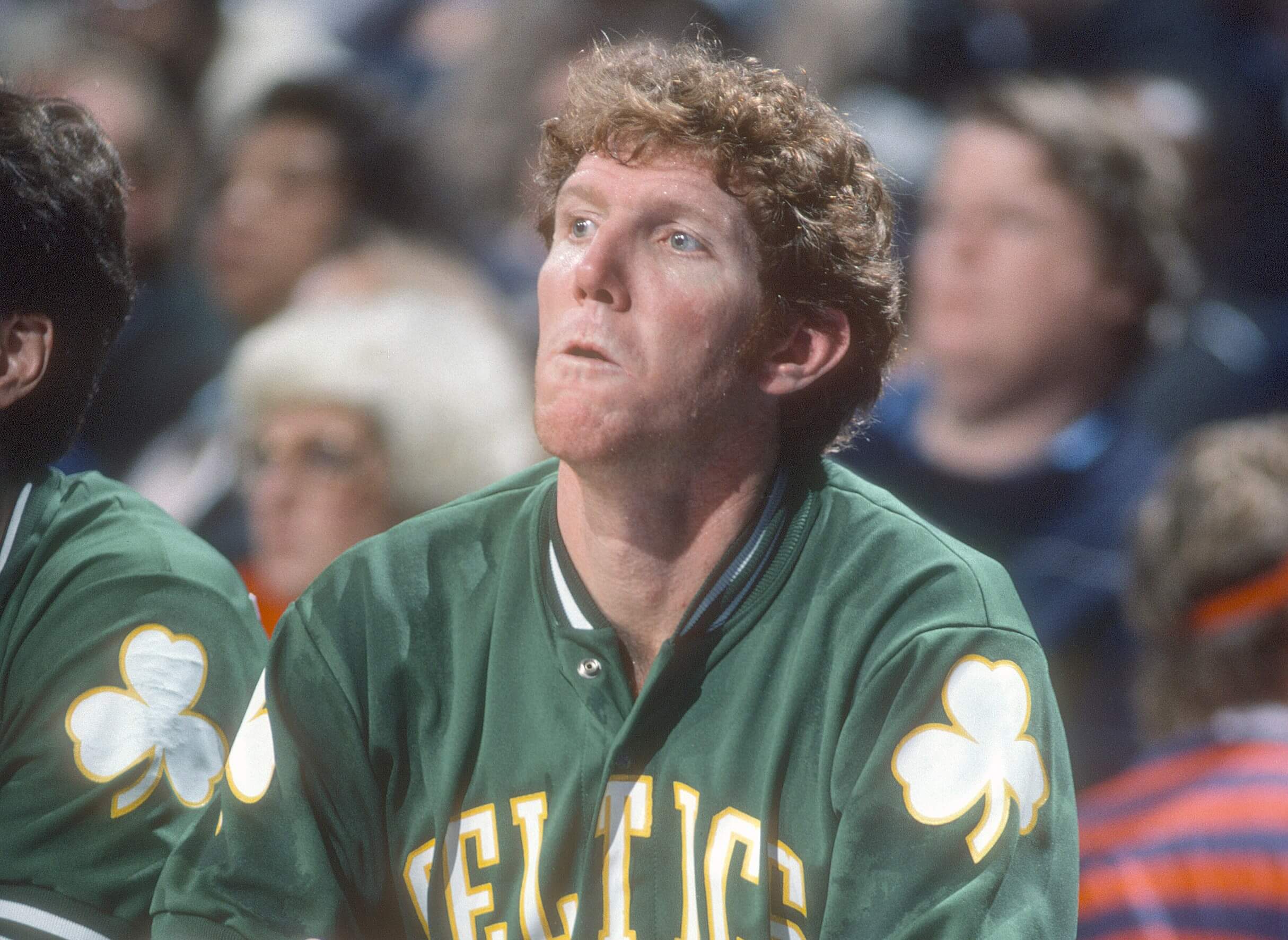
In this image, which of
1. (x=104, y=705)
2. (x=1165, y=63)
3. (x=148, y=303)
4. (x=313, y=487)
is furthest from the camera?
(x=148, y=303)

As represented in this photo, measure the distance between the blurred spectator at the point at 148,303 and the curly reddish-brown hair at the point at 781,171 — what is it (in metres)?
2.36

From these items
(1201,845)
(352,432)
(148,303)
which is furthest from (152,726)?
(148,303)

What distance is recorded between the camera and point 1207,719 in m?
2.62

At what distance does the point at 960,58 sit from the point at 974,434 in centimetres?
98

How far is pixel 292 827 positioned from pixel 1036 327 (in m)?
2.33

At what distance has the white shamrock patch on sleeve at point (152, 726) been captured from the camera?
63.1 inches

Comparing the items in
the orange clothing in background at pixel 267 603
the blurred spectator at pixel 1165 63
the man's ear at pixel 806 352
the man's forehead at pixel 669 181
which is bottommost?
the orange clothing in background at pixel 267 603

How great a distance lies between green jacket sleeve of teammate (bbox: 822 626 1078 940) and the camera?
137 centimetres

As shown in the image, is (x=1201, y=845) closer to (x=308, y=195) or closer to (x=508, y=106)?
(x=508, y=106)

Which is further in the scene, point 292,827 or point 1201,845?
point 1201,845

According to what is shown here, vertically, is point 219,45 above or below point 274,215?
above

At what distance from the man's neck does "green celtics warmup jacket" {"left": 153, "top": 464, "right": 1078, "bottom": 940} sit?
0.08 feet

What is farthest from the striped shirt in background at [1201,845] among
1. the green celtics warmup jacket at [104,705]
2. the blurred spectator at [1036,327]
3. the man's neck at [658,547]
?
the green celtics warmup jacket at [104,705]

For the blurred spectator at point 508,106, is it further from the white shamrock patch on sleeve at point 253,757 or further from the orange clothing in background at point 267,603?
the white shamrock patch on sleeve at point 253,757
